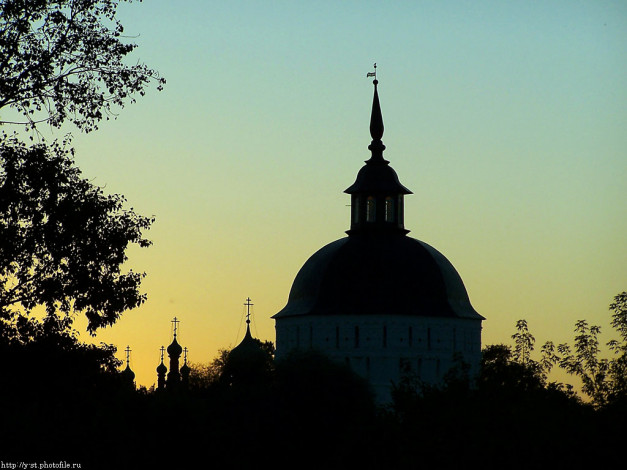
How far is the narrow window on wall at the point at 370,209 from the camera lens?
106463 millimetres

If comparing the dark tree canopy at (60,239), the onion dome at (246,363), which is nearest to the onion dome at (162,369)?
the onion dome at (246,363)

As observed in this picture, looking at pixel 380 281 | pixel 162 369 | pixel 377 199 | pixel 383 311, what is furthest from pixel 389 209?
pixel 162 369

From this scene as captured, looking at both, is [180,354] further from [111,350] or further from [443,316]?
[111,350]

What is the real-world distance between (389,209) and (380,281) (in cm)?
726

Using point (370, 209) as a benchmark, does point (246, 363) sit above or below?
below

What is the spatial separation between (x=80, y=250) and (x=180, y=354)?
93.9m

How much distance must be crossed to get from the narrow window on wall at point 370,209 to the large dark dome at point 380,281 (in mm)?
2388

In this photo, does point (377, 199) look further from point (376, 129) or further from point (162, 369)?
point (162, 369)

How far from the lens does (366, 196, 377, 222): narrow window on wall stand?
4191 inches

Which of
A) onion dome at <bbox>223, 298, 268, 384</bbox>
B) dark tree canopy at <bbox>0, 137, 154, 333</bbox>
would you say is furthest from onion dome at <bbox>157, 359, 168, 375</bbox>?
dark tree canopy at <bbox>0, 137, 154, 333</bbox>

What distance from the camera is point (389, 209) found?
107 m

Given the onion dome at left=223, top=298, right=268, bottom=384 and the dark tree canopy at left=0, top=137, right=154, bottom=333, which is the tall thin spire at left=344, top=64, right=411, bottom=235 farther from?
the dark tree canopy at left=0, top=137, right=154, bottom=333

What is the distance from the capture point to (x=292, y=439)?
67750 millimetres

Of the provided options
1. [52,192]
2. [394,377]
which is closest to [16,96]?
[52,192]
